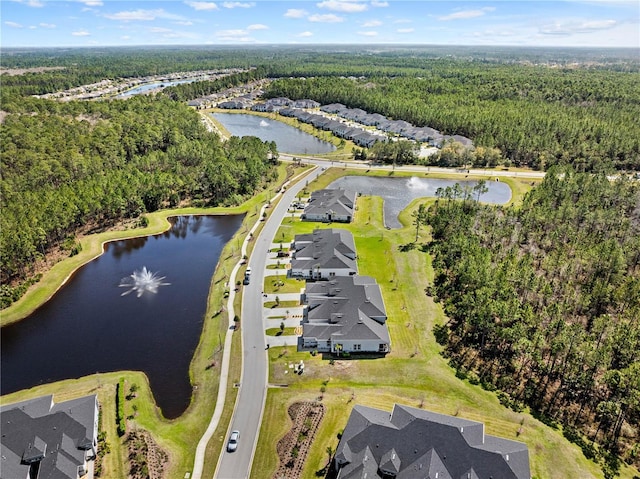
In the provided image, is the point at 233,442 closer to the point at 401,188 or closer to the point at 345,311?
the point at 345,311

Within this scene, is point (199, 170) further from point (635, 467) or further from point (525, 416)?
point (635, 467)

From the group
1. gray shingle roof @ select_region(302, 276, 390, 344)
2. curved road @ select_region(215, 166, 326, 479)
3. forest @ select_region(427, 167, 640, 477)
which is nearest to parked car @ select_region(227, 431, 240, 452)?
curved road @ select_region(215, 166, 326, 479)

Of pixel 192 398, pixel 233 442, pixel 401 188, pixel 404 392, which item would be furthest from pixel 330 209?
pixel 233 442

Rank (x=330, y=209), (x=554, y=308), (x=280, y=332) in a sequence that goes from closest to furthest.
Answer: (x=554, y=308) < (x=280, y=332) < (x=330, y=209)

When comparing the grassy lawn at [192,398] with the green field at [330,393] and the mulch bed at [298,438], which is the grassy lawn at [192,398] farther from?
the mulch bed at [298,438]

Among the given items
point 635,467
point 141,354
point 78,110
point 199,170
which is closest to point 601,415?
point 635,467

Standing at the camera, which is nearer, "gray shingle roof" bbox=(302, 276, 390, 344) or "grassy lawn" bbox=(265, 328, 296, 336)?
"gray shingle roof" bbox=(302, 276, 390, 344)

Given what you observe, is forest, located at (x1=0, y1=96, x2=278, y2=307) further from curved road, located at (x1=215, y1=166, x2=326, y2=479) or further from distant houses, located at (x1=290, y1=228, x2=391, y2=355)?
distant houses, located at (x1=290, y1=228, x2=391, y2=355)
